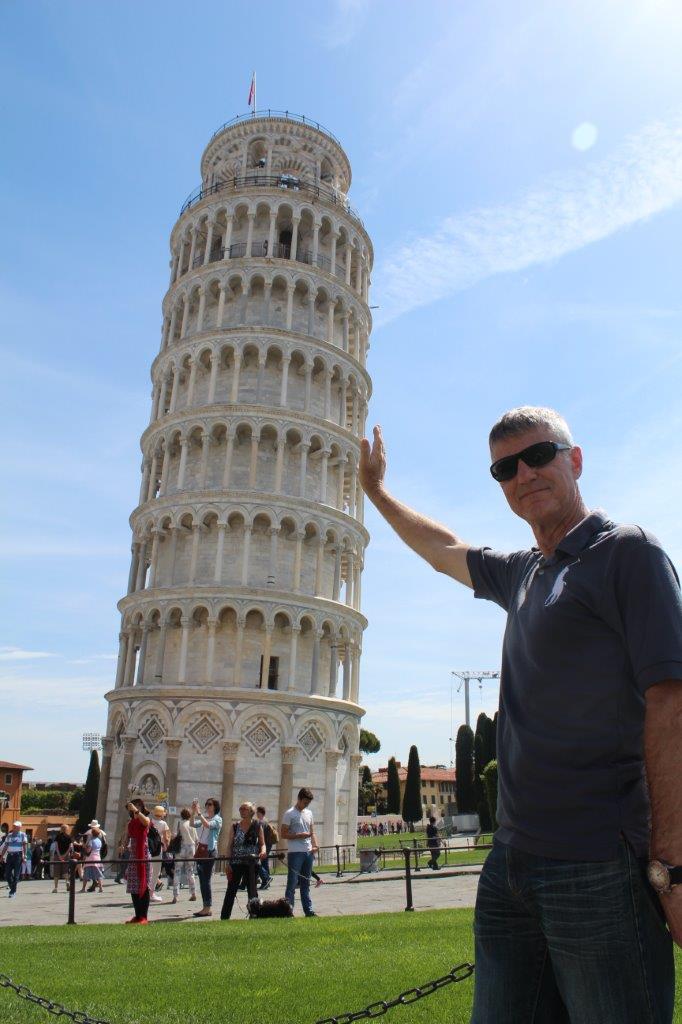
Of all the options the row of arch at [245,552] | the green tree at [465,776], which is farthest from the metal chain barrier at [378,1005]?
the green tree at [465,776]

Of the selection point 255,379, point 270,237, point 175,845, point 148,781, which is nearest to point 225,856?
point 175,845

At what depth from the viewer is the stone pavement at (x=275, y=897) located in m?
14.1

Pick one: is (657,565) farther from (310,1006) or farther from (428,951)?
(428,951)

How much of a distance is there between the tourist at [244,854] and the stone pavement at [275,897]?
65 cm

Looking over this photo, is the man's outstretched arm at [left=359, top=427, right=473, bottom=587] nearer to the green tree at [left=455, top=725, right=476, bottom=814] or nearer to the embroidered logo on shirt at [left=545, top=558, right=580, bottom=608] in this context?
the embroidered logo on shirt at [left=545, top=558, right=580, bottom=608]

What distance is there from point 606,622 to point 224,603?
109ft

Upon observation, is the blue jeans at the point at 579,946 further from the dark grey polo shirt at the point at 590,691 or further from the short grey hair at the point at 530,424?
the short grey hair at the point at 530,424

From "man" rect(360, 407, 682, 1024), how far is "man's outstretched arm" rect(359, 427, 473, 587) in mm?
601

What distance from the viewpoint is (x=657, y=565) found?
217 cm

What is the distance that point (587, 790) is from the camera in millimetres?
2160

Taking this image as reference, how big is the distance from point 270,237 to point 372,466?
3990 cm

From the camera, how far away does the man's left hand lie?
6.38 ft

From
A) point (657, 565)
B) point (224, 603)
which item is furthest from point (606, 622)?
point (224, 603)

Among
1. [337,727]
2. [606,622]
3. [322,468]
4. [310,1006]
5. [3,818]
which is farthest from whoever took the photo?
[3,818]
